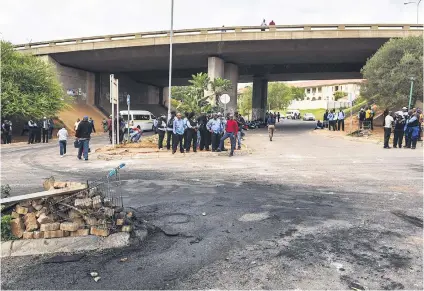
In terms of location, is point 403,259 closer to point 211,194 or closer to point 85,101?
point 211,194

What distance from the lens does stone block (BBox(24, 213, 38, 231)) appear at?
4.50m

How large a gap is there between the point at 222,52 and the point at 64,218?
24.4 meters

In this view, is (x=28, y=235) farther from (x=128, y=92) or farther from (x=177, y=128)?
(x=128, y=92)

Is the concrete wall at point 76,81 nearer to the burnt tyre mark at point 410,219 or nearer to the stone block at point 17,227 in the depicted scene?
the stone block at point 17,227

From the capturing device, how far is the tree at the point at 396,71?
20984mm

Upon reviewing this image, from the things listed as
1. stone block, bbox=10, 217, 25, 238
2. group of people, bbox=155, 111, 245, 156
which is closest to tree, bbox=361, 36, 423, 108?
group of people, bbox=155, 111, 245, 156

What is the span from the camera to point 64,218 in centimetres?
462

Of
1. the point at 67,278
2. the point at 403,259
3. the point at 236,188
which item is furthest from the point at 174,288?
the point at 236,188

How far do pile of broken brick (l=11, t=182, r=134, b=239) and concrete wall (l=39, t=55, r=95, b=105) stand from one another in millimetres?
29150

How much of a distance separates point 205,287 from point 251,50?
82.9 ft

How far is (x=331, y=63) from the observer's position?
107ft

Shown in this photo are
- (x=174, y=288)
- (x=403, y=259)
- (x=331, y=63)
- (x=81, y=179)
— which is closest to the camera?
(x=174, y=288)

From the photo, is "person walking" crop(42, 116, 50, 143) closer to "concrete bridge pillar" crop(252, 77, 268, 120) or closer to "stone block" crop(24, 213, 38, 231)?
"stone block" crop(24, 213, 38, 231)

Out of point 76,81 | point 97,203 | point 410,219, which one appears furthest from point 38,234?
point 76,81
